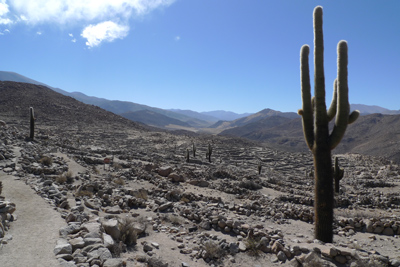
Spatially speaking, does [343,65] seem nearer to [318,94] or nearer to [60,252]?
[318,94]

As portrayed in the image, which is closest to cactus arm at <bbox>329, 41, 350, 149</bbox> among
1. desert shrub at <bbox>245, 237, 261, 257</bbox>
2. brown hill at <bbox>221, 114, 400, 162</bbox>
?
desert shrub at <bbox>245, 237, 261, 257</bbox>

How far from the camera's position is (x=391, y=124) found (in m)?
75.4

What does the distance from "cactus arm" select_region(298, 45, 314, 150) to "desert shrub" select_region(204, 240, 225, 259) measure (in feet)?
13.8

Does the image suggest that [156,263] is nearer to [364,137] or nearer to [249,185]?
[249,185]

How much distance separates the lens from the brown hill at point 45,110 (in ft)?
147

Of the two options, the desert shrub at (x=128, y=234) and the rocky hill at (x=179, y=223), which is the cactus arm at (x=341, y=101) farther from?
the desert shrub at (x=128, y=234)

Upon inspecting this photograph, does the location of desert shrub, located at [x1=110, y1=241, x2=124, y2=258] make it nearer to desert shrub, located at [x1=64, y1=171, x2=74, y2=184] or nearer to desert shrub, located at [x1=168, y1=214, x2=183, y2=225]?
desert shrub, located at [x1=168, y1=214, x2=183, y2=225]

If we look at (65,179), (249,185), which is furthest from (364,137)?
(65,179)

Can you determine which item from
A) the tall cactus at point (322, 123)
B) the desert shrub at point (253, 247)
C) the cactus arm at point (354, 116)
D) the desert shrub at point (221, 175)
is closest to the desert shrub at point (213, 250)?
the desert shrub at point (253, 247)

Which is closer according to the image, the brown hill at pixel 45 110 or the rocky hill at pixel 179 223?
the rocky hill at pixel 179 223

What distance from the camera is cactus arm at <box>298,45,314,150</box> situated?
8378mm

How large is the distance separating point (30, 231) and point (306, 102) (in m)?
8.35

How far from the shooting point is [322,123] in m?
7.84

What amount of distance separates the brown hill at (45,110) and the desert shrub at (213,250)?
4239 centimetres
